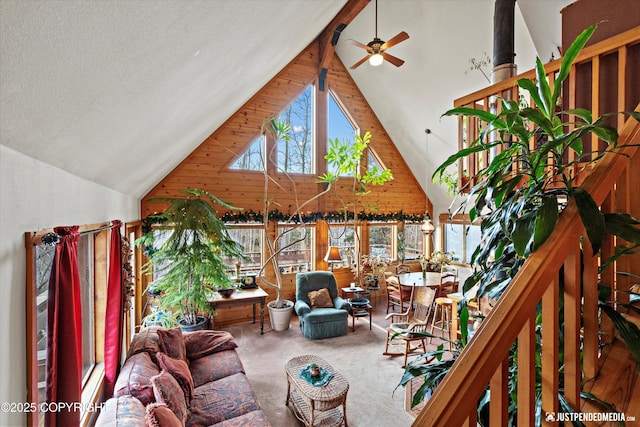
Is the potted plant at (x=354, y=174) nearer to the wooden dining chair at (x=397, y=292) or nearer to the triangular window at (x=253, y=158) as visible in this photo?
the wooden dining chair at (x=397, y=292)

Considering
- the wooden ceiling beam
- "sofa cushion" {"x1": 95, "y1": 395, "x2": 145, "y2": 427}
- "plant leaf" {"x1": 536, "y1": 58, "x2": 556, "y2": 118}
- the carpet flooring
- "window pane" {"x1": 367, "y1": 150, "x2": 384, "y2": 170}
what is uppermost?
the wooden ceiling beam

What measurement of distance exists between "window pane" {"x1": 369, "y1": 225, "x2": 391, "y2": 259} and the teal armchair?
2224 millimetres

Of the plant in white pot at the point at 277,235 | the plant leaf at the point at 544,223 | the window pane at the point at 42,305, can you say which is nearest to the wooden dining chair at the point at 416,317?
the plant in white pot at the point at 277,235

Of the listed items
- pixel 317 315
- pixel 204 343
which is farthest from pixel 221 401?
pixel 317 315

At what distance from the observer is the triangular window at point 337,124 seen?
23.7 ft

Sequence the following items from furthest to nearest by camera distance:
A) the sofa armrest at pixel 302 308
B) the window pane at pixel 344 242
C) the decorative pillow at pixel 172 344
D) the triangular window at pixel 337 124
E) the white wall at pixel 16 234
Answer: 1. the window pane at pixel 344 242
2. the triangular window at pixel 337 124
3. the sofa armrest at pixel 302 308
4. the decorative pillow at pixel 172 344
5. the white wall at pixel 16 234

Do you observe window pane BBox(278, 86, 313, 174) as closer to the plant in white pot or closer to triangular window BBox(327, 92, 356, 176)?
the plant in white pot

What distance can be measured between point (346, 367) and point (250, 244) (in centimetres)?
313

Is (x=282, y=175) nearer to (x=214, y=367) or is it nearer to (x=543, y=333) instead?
(x=214, y=367)

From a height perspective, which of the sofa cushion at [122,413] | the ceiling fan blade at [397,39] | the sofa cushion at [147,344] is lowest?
the sofa cushion at [147,344]

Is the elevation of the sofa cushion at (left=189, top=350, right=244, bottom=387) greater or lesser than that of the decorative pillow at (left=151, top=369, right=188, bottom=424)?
lesser

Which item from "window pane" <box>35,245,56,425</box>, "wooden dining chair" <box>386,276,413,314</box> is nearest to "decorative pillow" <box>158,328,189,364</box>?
"window pane" <box>35,245,56,425</box>

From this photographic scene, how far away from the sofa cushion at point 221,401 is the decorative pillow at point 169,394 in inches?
10.9

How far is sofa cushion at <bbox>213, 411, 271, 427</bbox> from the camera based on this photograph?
2508mm
